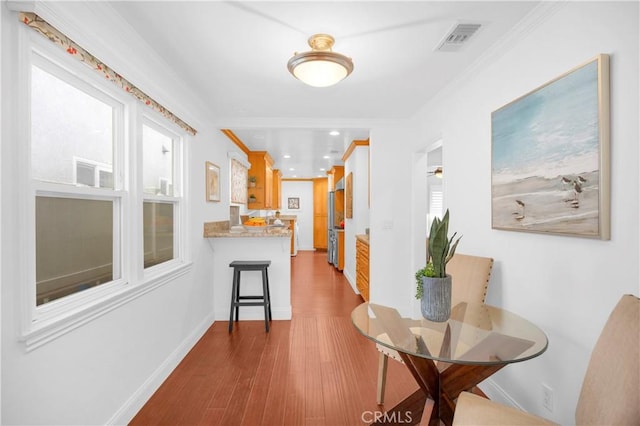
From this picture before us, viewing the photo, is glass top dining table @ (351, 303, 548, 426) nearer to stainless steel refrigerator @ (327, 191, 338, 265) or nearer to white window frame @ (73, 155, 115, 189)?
white window frame @ (73, 155, 115, 189)

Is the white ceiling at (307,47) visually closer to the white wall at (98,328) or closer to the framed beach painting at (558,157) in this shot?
the white wall at (98,328)

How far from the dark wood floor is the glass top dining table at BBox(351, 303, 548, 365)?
739 millimetres

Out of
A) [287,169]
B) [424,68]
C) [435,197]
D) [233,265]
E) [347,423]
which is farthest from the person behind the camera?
[435,197]

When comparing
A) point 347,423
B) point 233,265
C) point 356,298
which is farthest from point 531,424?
point 356,298

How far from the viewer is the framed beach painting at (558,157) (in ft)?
4.33

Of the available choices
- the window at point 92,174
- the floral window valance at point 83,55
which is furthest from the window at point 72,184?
the floral window valance at point 83,55

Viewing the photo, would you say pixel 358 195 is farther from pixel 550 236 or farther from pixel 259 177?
pixel 550 236

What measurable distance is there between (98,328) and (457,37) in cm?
267

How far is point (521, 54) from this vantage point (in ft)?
6.09

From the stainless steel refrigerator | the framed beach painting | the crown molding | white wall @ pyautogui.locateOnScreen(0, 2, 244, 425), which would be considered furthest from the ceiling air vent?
the stainless steel refrigerator

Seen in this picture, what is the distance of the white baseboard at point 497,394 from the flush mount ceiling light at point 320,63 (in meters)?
2.31

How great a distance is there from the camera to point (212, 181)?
369 cm

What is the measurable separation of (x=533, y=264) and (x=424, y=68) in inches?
62.1

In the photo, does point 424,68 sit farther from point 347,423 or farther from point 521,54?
point 347,423
